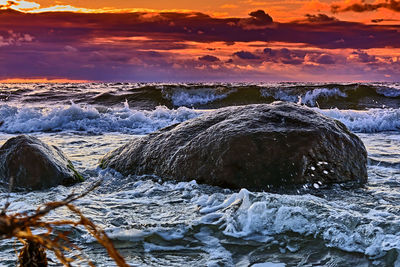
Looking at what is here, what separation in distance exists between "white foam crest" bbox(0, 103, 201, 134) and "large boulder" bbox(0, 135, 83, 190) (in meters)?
6.72

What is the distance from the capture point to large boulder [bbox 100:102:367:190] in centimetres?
523

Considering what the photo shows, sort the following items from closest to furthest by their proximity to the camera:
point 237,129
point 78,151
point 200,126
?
point 237,129 < point 200,126 < point 78,151

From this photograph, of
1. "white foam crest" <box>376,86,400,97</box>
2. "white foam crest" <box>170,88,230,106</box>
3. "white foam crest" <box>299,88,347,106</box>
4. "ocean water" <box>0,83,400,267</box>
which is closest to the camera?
"ocean water" <box>0,83,400,267</box>

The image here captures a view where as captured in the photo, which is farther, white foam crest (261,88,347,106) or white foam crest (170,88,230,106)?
white foam crest (261,88,347,106)

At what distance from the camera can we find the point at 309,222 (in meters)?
3.83

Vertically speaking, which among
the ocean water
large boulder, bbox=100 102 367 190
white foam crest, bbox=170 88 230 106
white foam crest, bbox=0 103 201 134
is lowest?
white foam crest, bbox=170 88 230 106

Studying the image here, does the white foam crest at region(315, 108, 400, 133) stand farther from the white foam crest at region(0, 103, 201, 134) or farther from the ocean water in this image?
the white foam crest at region(0, 103, 201, 134)

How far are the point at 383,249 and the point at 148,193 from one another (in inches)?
105

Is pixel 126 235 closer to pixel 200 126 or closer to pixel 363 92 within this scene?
pixel 200 126

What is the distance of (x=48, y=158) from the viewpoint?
18.9ft

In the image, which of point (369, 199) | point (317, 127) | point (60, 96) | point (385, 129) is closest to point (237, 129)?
point (317, 127)

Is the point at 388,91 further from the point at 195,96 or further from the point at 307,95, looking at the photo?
the point at 195,96

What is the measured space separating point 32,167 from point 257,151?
2843mm

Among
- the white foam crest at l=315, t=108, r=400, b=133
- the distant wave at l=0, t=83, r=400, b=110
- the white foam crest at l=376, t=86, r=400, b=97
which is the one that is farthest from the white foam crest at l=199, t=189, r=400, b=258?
the white foam crest at l=376, t=86, r=400, b=97
